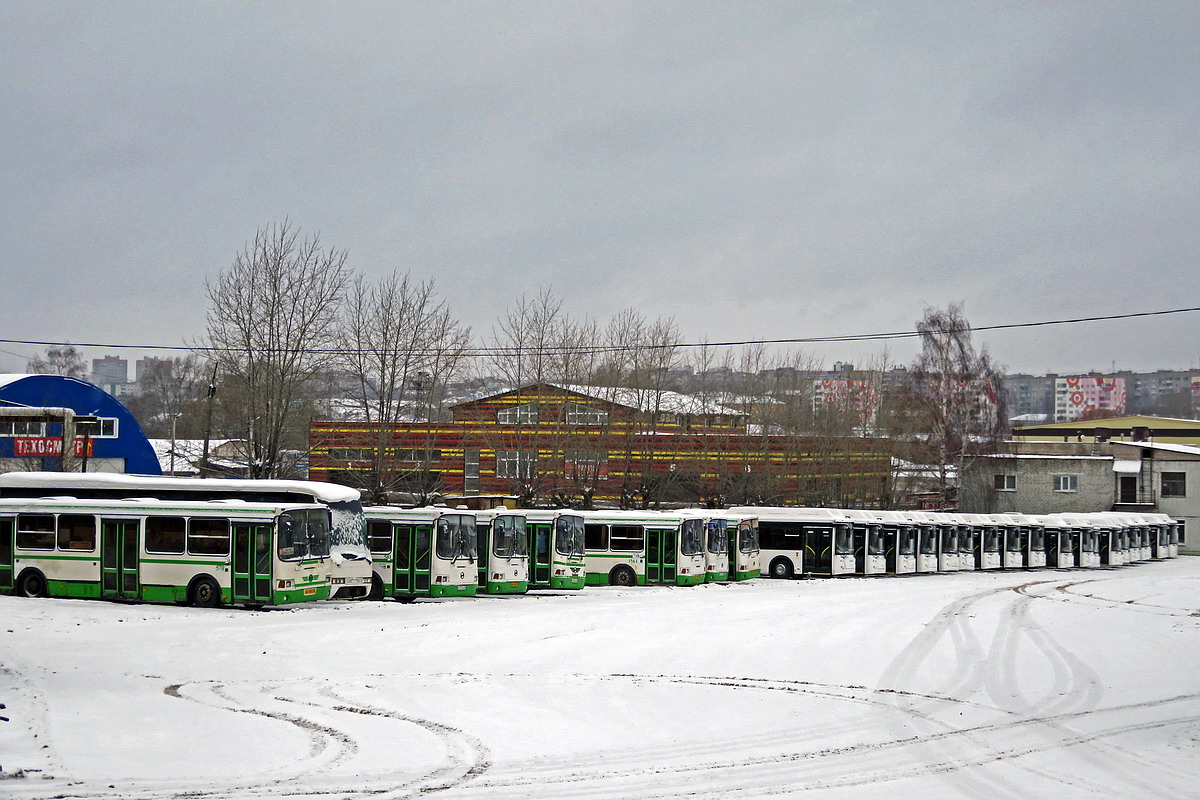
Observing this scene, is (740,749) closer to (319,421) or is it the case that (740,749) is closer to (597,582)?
(597,582)

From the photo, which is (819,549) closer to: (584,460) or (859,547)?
(859,547)

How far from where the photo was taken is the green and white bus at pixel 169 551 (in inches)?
977

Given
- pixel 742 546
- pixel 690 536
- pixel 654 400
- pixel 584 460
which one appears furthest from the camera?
pixel 654 400

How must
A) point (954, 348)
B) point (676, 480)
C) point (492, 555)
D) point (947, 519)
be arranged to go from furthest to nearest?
1. point (954, 348)
2. point (676, 480)
3. point (947, 519)
4. point (492, 555)

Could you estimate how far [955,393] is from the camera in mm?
62031

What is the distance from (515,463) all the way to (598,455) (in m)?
4.33

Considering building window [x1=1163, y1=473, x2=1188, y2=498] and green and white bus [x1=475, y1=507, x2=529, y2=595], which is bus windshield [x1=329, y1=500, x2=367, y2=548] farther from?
building window [x1=1163, y1=473, x2=1188, y2=498]

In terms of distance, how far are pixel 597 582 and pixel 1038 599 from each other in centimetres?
1373

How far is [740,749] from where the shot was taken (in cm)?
1193

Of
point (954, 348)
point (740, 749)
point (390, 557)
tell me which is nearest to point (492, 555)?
point (390, 557)

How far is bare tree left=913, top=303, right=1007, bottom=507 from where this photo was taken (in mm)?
61938

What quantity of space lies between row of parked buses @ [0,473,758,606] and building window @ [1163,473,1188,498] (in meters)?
48.8

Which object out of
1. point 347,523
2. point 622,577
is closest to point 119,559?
point 347,523

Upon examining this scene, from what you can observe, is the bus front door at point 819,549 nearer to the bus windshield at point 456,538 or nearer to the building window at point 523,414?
the bus windshield at point 456,538
